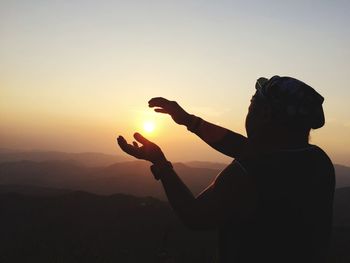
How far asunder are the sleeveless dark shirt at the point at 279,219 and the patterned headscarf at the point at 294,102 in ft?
0.79

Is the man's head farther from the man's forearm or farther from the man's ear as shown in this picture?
the man's forearm

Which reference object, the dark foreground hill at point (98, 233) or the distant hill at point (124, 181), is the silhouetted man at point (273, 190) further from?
the distant hill at point (124, 181)

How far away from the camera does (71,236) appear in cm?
2420

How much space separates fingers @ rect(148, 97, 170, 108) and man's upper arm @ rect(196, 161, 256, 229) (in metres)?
1.28

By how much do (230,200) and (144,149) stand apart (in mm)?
709

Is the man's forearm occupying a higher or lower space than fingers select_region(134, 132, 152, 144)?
higher

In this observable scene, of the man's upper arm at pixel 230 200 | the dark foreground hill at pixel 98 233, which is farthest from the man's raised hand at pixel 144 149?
the dark foreground hill at pixel 98 233

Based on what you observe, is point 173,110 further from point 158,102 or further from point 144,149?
point 144,149

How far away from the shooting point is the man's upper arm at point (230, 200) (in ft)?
8.10

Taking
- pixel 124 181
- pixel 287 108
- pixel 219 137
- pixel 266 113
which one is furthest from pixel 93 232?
pixel 124 181

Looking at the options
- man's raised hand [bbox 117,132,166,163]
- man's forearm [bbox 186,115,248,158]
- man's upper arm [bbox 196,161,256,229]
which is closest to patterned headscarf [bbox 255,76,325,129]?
man's upper arm [bbox 196,161,256,229]

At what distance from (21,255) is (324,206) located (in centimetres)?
1554

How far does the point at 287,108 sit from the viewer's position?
2725 mm

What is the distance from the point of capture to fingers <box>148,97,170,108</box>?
143 inches
